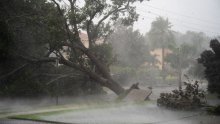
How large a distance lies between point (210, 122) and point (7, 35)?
544 inches

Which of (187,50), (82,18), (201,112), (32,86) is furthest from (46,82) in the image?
(187,50)

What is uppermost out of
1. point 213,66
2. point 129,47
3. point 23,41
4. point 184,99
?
point 129,47

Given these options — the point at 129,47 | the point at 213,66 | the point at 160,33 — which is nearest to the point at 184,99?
the point at 213,66

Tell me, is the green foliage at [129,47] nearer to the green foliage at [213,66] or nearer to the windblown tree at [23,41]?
the windblown tree at [23,41]

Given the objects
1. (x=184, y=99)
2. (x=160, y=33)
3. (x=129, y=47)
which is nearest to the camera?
(x=184, y=99)

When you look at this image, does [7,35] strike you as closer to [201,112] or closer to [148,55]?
[201,112]

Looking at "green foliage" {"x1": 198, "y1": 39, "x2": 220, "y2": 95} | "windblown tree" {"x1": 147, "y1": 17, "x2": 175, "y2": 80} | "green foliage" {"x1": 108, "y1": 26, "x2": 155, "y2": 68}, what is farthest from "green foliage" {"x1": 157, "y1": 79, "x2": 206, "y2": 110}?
"windblown tree" {"x1": 147, "y1": 17, "x2": 175, "y2": 80}

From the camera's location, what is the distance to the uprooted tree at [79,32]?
21.7 metres

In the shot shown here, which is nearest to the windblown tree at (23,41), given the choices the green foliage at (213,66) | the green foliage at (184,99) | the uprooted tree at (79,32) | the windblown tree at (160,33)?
the uprooted tree at (79,32)

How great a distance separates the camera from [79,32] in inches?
965

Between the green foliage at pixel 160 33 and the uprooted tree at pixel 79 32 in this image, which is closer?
the uprooted tree at pixel 79 32

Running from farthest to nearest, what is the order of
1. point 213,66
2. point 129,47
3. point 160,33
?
1. point 160,33
2. point 129,47
3. point 213,66

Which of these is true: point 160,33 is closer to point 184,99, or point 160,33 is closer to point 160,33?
point 160,33

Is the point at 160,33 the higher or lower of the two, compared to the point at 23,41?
higher
